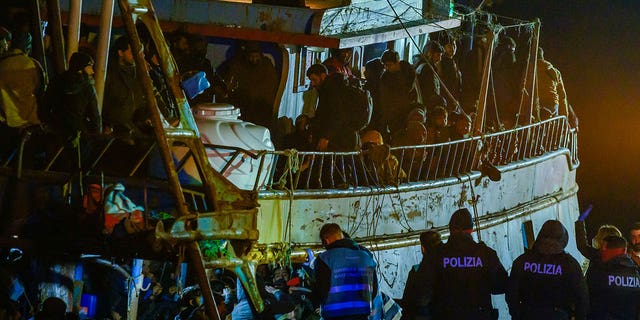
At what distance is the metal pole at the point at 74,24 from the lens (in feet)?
37.2

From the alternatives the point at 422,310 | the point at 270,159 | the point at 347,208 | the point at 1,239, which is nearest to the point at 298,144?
the point at 347,208

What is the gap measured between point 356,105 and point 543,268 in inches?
199

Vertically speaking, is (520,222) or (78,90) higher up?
(78,90)

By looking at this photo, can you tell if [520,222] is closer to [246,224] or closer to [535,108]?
[535,108]

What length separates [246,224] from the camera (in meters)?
9.92

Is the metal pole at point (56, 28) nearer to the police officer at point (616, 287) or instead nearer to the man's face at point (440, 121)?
the police officer at point (616, 287)

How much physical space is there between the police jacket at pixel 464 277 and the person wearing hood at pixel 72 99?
11.5 feet

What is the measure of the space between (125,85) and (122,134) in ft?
9.43

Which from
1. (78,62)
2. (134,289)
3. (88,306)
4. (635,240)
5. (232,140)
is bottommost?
(88,306)

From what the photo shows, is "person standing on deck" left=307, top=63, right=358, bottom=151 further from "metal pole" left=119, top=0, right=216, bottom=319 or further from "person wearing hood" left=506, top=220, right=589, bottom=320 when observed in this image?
"metal pole" left=119, top=0, right=216, bottom=319

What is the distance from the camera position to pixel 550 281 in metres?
10.6

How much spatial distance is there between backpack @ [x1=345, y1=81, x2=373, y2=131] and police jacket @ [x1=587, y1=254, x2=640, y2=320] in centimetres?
490

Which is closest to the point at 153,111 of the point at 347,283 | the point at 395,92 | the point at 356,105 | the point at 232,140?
the point at 347,283

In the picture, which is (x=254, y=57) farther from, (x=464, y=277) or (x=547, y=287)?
(x=547, y=287)
